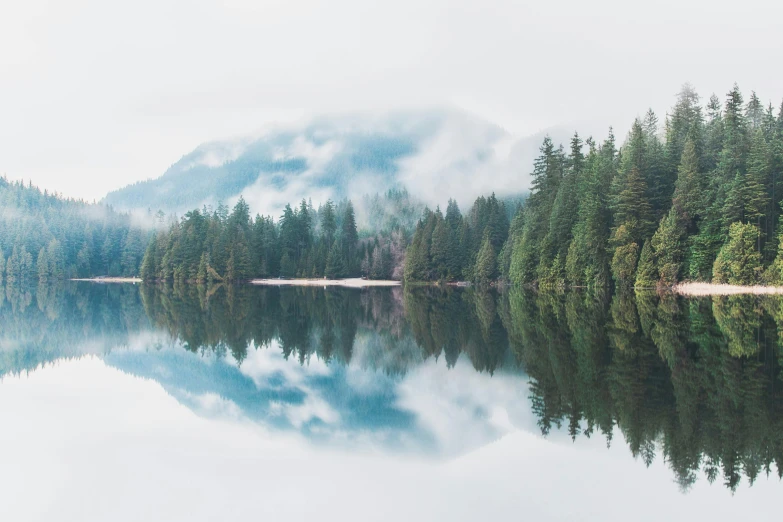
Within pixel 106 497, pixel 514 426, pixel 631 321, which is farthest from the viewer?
pixel 631 321

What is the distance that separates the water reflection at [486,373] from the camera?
1183 cm

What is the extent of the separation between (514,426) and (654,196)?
57534mm

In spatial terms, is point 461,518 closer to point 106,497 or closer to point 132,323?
point 106,497

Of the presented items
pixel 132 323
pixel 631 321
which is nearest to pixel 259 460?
pixel 631 321

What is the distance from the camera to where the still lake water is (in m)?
9.43

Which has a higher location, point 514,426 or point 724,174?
point 724,174

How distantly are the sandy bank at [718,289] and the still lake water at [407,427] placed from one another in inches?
1006

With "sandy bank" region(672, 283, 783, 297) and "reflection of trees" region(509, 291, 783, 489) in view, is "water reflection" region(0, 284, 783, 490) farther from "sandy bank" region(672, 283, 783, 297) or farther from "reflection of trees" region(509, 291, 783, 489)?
"sandy bank" region(672, 283, 783, 297)

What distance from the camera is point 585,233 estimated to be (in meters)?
65.8

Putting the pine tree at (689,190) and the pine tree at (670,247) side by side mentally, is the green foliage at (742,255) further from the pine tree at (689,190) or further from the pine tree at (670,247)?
the pine tree at (689,190)

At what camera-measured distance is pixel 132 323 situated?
120ft

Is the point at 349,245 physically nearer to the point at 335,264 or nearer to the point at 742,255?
the point at 335,264

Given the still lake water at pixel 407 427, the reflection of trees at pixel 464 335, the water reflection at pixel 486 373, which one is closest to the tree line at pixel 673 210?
the water reflection at pixel 486 373

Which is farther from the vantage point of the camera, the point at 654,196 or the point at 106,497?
the point at 654,196
